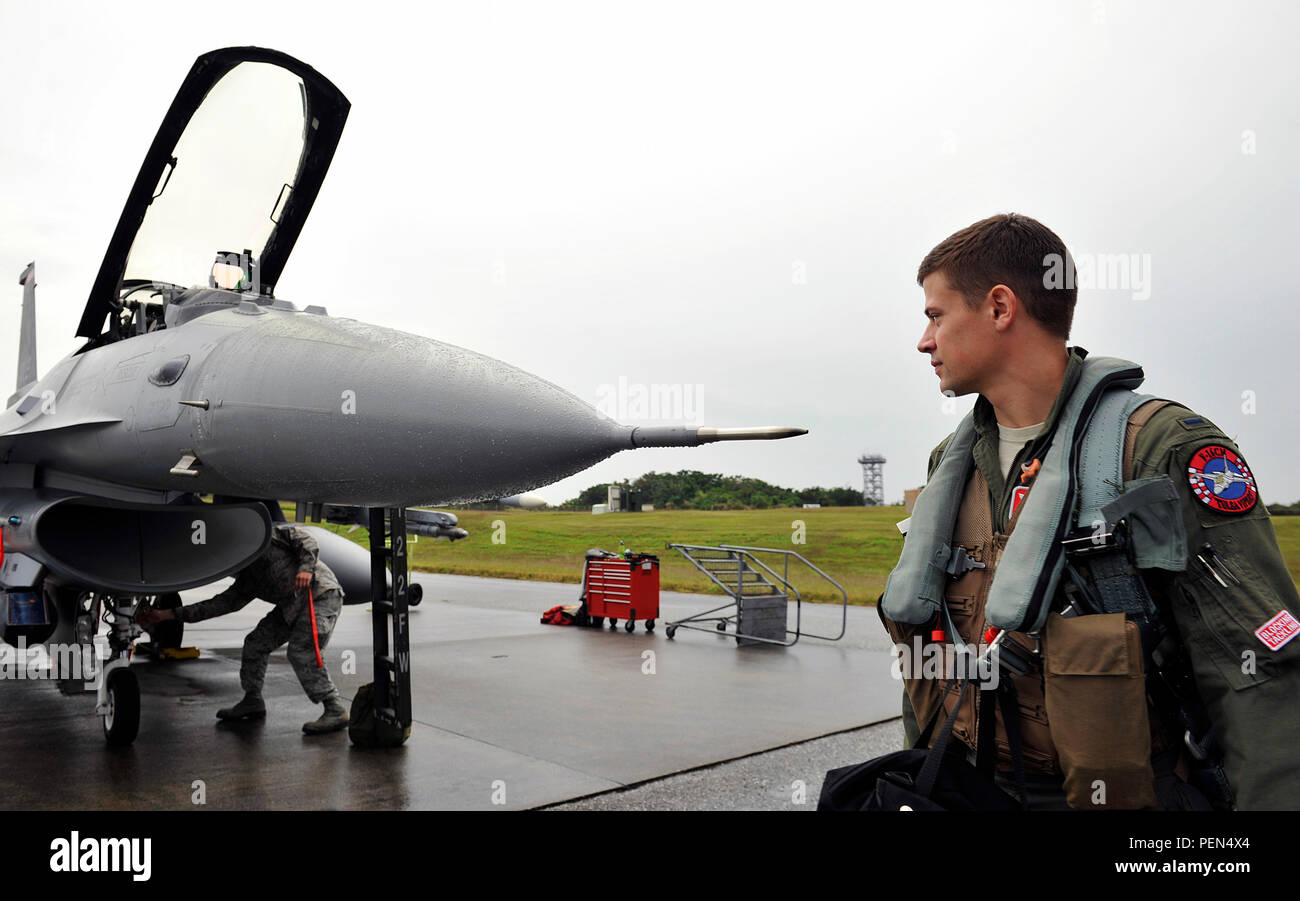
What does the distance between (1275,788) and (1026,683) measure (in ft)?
1.35

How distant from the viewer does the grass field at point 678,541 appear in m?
21.3

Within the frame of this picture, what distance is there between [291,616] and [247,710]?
0.90 meters

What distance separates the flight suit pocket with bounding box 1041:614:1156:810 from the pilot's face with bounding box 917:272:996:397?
0.52 m

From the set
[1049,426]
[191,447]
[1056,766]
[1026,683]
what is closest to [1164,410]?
[1049,426]

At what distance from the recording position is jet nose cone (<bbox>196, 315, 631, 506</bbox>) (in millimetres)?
3070

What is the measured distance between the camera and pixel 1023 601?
4.51 ft

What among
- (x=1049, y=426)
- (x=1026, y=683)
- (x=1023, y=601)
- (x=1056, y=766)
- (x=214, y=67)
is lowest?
(x=1056, y=766)

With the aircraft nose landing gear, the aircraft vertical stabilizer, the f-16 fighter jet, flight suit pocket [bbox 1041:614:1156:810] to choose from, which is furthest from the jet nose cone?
the aircraft vertical stabilizer

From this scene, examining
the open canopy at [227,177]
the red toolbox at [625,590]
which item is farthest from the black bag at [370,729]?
the red toolbox at [625,590]

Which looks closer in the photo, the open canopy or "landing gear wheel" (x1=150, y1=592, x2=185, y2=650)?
the open canopy

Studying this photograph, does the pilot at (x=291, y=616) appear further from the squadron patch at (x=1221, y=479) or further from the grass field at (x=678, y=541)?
the grass field at (x=678, y=541)

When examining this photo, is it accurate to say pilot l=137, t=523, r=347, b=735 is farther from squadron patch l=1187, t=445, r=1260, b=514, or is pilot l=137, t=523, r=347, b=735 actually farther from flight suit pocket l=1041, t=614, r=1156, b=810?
squadron patch l=1187, t=445, r=1260, b=514

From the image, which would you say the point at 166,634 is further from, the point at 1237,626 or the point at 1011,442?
the point at 1237,626
